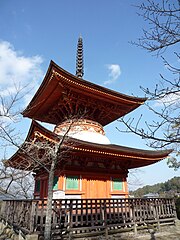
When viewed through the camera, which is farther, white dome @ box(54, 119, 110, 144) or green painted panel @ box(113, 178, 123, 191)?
white dome @ box(54, 119, 110, 144)

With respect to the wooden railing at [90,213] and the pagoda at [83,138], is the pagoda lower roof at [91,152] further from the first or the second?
the wooden railing at [90,213]

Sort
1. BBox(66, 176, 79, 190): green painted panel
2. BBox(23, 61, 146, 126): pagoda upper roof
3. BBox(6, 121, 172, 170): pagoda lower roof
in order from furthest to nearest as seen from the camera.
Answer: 1. BBox(23, 61, 146, 126): pagoda upper roof
2. BBox(66, 176, 79, 190): green painted panel
3. BBox(6, 121, 172, 170): pagoda lower roof

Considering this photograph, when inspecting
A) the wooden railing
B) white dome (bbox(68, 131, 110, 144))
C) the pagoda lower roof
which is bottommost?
the wooden railing

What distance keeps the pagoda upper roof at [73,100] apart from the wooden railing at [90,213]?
16.2 feet

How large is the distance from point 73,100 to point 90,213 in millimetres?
5553

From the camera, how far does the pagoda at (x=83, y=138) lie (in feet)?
29.8

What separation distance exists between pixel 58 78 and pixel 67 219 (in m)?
5.97

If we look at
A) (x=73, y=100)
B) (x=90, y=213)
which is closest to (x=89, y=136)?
(x=73, y=100)

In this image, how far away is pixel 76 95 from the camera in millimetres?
10500

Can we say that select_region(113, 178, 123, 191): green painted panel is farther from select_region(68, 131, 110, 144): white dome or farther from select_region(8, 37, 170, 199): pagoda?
select_region(68, 131, 110, 144): white dome

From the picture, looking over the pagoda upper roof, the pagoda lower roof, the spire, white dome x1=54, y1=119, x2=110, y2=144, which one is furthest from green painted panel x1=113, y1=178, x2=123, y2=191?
the spire

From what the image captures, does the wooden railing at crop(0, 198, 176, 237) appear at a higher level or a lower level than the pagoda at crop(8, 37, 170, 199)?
lower

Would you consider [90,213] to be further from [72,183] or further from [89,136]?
[89,136]

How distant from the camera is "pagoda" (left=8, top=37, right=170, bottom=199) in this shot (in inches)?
358
